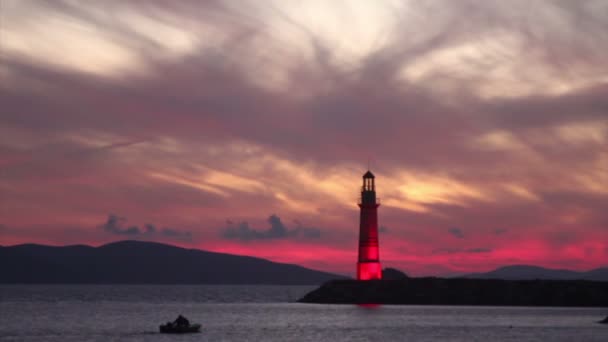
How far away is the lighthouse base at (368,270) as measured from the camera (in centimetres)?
10200

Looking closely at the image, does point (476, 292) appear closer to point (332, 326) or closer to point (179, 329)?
point (332, 326)

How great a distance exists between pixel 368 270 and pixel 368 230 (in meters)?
5.46

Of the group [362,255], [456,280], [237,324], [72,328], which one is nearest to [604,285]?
[456,280]

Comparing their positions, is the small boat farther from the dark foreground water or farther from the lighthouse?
the lighthouse

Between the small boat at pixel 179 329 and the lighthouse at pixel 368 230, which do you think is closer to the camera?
the small boat at pixel 179 329

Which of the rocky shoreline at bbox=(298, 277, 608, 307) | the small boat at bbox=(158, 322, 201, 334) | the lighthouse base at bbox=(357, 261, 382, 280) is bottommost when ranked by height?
the small boat at bbox=(158, 322, 201, 334)

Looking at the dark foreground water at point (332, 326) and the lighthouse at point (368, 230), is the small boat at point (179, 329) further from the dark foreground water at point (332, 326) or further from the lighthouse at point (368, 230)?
the lighthouse at point (368, 230)

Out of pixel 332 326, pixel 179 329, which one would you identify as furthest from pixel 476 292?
pixel 179 329

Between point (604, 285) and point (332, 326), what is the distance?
3558 centimetres

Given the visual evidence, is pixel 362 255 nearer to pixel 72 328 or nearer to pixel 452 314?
pixel 452 314

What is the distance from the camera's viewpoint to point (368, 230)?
99.9 metres

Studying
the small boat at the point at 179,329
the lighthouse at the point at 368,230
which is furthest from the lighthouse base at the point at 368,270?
the small boat at the point at 179,329

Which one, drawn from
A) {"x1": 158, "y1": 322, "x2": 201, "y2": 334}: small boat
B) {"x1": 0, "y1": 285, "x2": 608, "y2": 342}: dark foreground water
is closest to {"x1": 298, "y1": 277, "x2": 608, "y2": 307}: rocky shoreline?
{"x1": 0, "y1": 285, "x2": 608, "y2": 342}: dark foreground water

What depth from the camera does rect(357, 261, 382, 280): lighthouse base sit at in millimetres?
102000
